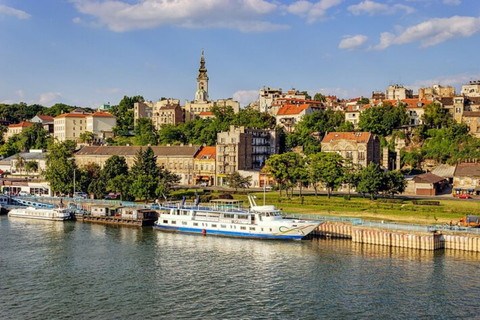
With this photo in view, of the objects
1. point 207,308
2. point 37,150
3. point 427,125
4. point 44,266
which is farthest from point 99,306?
point 37,150

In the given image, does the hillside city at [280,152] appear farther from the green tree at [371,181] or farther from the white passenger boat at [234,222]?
the white passenger boat at [234,222]

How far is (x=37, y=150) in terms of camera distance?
16850 cm

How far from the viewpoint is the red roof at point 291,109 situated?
162m

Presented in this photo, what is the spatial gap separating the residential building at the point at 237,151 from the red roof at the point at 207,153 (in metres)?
2.91

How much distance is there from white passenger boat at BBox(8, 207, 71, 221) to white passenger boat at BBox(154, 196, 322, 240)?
59.5ft

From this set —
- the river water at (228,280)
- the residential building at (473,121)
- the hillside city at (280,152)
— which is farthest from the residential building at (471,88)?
the river water at (228,280)

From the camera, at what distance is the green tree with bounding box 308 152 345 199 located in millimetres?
97938

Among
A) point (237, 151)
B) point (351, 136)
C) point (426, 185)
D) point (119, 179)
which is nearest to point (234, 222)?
point (119, 179)

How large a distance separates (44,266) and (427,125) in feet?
332

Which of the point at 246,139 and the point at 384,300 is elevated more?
the point at 246,139

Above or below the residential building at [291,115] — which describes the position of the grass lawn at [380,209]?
below

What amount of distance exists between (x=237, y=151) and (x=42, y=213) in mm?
46832

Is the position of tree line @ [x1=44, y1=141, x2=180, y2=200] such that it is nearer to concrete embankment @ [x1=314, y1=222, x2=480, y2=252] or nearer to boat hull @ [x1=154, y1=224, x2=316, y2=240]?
boat hull @ [x1=154, y1=224, x2=316, y2=240]

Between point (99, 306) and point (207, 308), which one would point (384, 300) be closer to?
point (207, 308)
